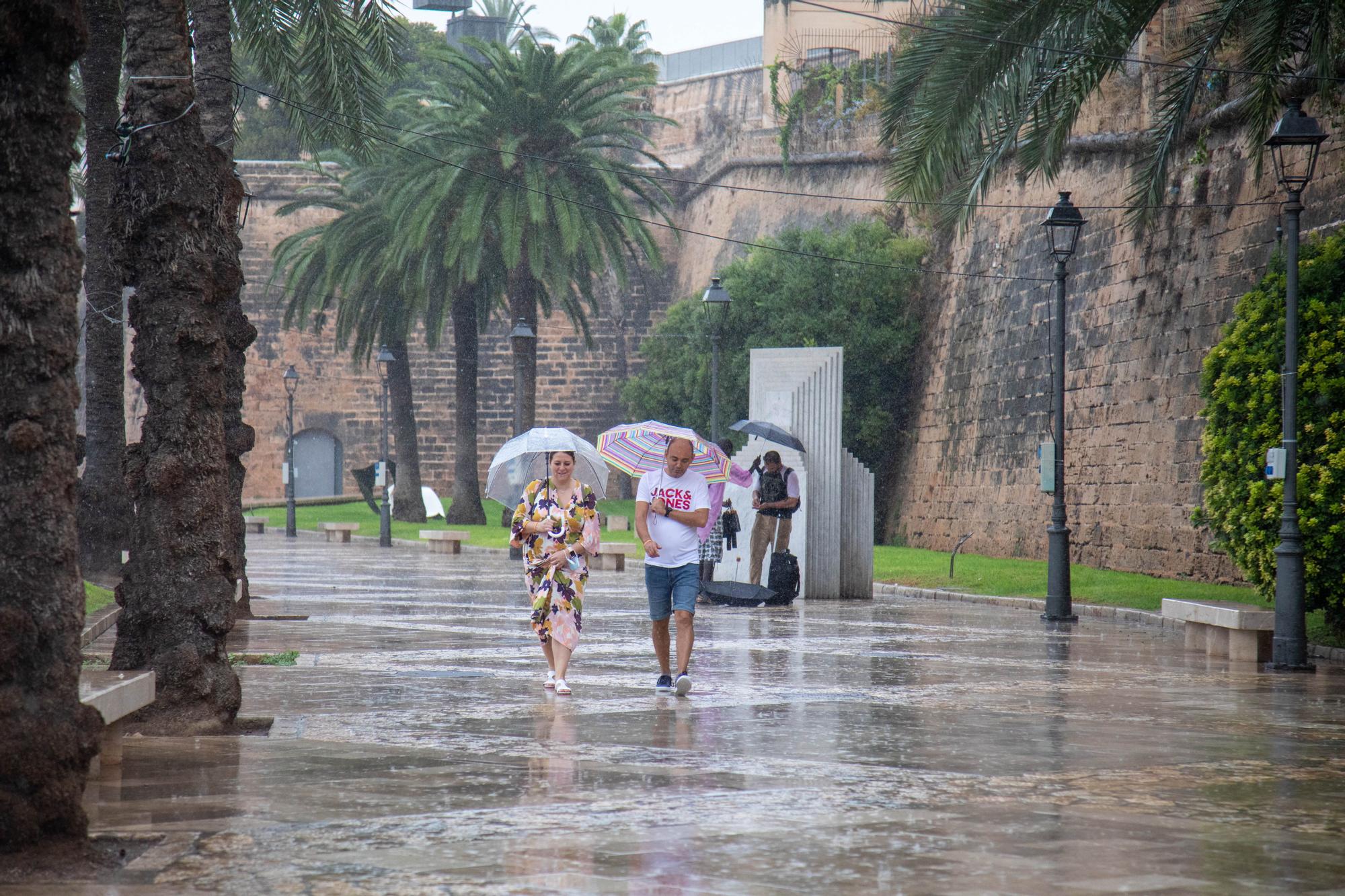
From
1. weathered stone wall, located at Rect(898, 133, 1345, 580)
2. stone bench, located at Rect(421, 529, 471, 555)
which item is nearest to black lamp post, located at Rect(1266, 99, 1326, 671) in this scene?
weathered stone wall, located at Rect(898, 133, 1345, 580)

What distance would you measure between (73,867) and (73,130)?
2135 millimetres

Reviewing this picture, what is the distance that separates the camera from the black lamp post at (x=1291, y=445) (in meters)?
10.8

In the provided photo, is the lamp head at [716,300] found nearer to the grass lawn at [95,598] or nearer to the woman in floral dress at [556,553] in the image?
the grass lawn at [95,598]

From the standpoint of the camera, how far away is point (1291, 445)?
1095 centimetres

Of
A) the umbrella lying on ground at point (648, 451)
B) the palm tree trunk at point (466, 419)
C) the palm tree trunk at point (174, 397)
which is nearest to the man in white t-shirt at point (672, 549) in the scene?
the umbrella lying on ground at point (648, 451)

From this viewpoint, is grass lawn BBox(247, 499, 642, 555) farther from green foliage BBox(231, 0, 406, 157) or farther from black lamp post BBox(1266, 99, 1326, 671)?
black lamp post BBox(1266, 99, 1326, 671)

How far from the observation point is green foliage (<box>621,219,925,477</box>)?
3203 centimetres

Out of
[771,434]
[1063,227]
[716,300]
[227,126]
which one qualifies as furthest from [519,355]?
[227,126]

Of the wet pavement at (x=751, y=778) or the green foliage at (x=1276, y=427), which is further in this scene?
the green foliage at (x=1276, y=427)

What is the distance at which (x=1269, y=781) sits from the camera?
20.4ft

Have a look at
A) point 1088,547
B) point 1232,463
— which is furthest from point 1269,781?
point 1088,547

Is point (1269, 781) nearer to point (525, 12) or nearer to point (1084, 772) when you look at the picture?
point (1084, 772)

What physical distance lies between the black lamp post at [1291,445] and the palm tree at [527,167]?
19.4 metres

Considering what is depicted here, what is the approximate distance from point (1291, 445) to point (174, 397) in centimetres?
737
